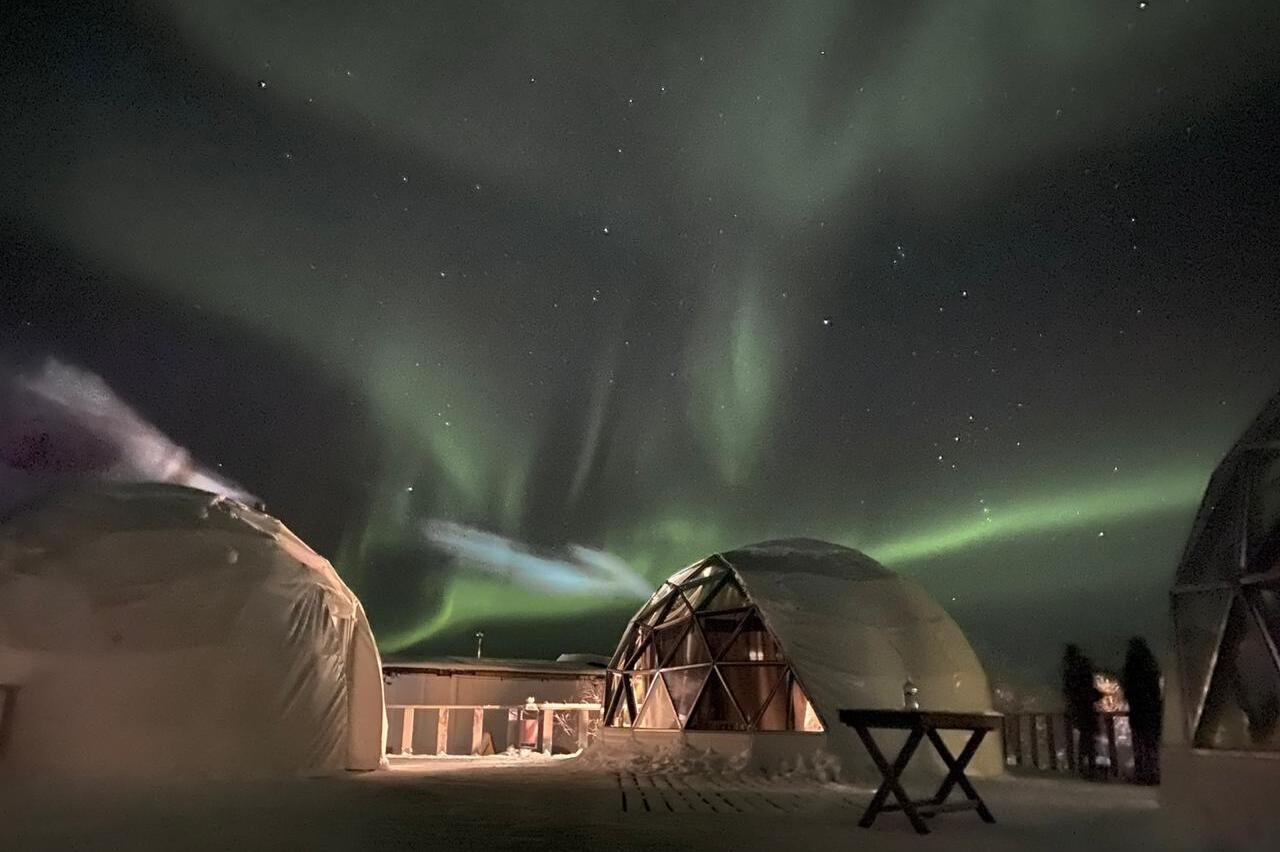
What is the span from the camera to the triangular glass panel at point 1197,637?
17.5ft

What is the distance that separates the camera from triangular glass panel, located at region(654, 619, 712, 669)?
46.3 feet

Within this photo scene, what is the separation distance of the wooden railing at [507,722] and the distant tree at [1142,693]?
389 inches

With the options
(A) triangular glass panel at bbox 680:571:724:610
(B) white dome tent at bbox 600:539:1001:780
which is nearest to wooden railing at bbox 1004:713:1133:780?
(B) white dome tent at bbox 600:539:1001:780

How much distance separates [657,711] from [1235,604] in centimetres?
1049

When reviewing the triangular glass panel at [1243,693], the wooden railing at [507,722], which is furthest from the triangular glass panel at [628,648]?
the triangular glass panel at [1243,693]

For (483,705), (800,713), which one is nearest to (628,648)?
(800,713)

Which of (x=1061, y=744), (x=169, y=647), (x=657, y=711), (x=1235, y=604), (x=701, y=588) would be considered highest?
(x=701, y=588)

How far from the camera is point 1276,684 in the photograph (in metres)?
4.95

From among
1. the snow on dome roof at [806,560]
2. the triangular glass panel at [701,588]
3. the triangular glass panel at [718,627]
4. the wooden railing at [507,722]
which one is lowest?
the wooden railing at [507,722]

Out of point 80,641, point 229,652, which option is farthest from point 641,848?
point 80,641

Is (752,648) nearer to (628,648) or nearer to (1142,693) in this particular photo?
(628,648)

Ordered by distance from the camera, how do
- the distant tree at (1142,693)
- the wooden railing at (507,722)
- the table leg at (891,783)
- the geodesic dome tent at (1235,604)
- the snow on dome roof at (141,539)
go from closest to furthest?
1. the geodesic dome tent at (1235,604)
2. the table leg at (891,783)
3. the snow on dome roof at (141,539)
4. the distant tree at (1142,693)
5. the wooden railing at (507,722)

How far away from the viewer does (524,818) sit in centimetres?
564

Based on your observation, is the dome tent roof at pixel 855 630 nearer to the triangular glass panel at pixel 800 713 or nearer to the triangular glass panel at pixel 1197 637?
the triangular glass panel at pixel 800 713
